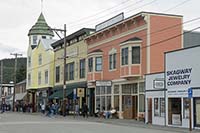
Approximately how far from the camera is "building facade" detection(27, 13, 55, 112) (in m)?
66.1

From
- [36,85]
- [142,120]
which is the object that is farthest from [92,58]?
A: [36,85]

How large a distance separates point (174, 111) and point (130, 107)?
941 centimetres

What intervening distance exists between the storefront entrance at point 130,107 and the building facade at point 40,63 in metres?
23.6

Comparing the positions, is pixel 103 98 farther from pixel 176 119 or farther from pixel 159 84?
pixel 176 119

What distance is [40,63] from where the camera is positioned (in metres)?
69.6

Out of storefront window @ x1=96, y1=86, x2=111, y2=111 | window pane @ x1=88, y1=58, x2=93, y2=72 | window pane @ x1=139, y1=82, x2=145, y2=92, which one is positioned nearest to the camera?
window pane @ x1=139, y1=82, x2=145, y2=92

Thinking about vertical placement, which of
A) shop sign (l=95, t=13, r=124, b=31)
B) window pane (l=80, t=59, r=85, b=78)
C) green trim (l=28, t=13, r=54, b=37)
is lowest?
window pane (l=80, t=59, r=85, b=78)

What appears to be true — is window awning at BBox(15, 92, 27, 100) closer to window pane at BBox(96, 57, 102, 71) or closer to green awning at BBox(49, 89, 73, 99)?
green awning at BBox(49, 89, 73, 99)

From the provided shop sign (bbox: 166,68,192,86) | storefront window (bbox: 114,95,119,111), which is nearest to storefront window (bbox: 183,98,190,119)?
shop sign (bbox: 166,68,192,86)

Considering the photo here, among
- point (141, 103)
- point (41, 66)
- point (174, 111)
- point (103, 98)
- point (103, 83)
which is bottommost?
point (174, 111)

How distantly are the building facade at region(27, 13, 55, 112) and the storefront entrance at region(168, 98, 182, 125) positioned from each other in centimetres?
3358

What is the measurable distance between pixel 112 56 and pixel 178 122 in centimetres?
1556

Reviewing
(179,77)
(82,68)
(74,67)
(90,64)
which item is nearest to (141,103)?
(179,77)

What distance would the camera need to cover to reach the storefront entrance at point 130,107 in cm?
4138
